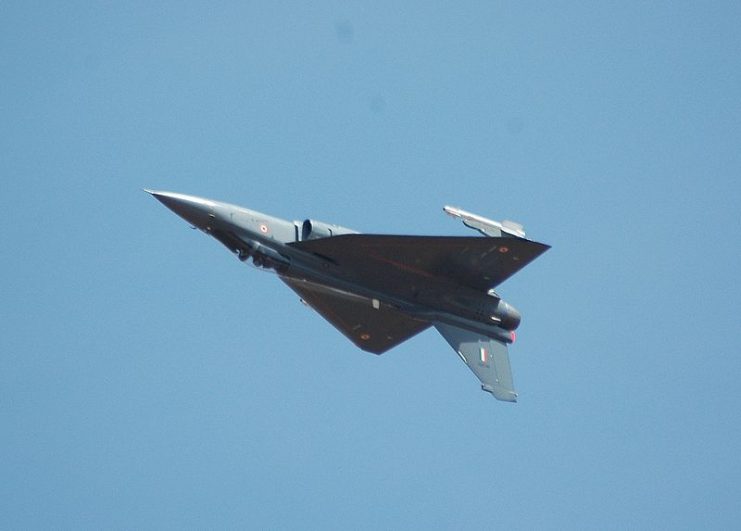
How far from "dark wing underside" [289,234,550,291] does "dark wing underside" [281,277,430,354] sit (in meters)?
1.47

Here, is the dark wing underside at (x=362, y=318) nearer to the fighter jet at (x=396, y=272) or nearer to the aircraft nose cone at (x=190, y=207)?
the fighter jet at (x=396, y=272)

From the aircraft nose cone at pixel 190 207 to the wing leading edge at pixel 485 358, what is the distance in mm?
7833

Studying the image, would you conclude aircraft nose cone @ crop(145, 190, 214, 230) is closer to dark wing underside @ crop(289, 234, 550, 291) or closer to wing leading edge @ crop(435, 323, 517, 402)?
dark wing underside @ crop(289, 234, 550, 291)

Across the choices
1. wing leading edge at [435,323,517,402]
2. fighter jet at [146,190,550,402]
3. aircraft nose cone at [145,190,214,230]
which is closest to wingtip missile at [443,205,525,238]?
fighter jet at [146,190,550,402]

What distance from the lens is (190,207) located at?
115ft

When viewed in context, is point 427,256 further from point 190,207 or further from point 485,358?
point 190,207

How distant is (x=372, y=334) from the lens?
40094 millimetres

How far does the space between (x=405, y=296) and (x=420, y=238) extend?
7.94 feet

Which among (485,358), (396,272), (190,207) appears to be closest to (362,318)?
(396,272)

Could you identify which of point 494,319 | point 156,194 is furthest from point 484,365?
point 156,194

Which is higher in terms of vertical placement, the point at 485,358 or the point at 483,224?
the point at 483,224

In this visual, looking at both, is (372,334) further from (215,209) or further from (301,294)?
(215,209)

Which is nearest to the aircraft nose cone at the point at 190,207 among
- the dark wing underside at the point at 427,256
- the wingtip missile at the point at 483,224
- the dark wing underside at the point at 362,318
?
the dark wing underside at the point at 427,256

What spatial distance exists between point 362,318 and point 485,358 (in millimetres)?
3961
